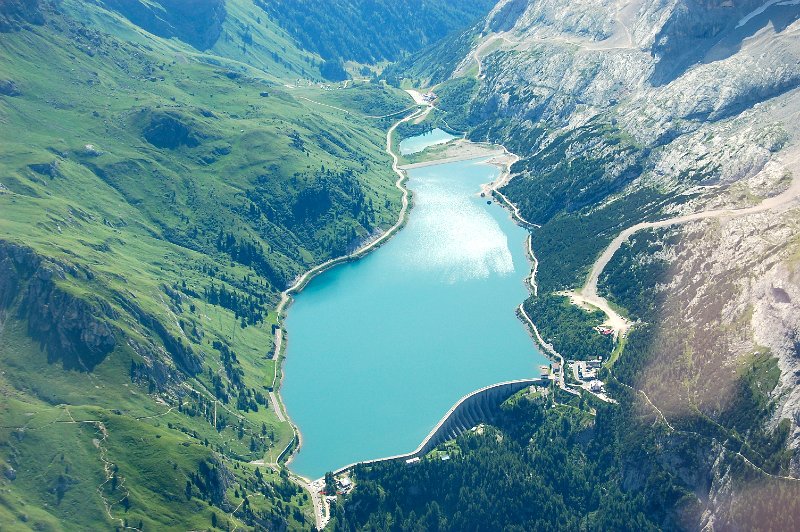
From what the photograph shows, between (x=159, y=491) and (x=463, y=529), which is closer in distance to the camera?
(x=159, y=491)

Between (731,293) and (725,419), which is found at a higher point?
(731,293)

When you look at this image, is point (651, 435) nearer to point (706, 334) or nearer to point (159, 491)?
point (706, 334)

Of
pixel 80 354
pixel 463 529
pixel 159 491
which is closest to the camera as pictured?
pixel 159 491

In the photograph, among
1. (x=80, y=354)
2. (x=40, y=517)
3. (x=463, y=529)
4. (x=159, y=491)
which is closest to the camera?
(x=40, y=517)

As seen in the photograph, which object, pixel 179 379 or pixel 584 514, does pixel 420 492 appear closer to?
pixel 584 514

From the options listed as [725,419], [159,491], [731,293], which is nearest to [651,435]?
[725,419]

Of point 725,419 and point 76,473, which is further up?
point 76,473

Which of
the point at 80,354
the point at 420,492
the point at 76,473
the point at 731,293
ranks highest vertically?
the point at 80,354

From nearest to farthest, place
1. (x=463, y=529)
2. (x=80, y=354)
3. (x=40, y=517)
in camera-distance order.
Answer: (x=40, y=517) < (x=463, y=529) < (x=80, y=354)

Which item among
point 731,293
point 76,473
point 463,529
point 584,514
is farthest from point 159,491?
point 731,293
